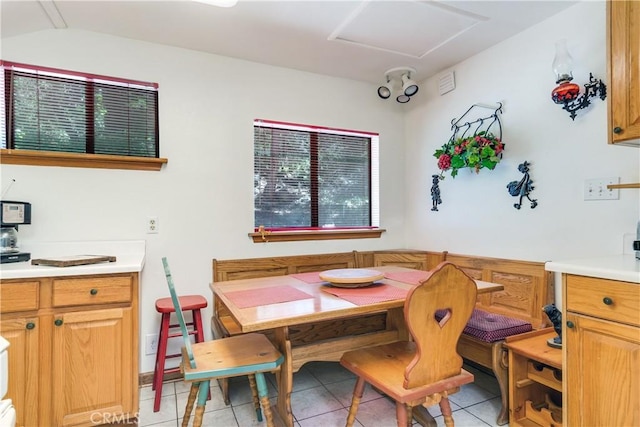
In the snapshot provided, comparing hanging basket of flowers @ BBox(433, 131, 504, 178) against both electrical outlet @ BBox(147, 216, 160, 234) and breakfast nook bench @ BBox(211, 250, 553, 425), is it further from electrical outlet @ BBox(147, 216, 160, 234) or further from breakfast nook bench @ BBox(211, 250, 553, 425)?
electrical outlet @ BBox(147, 216, 160, 234)

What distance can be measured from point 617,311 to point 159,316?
2.58m

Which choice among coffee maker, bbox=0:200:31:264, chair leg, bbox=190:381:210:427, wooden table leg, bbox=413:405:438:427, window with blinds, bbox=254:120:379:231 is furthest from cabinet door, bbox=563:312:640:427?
coffee maker, bbox=0:200:31:264

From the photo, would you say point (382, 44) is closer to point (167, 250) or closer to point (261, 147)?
point (261, 147)

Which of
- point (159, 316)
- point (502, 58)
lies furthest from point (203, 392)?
point (502, 58)

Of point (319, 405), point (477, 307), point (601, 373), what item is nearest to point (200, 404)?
point (319, 405)

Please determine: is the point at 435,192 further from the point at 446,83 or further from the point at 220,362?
the point at 220,362

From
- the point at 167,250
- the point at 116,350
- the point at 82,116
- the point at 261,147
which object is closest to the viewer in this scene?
the point at 116,350

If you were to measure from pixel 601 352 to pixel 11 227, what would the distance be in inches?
119

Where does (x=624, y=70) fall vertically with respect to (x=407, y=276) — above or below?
above

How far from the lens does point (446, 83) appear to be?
2.95m

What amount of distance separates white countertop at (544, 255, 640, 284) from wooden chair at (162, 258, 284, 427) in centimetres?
133

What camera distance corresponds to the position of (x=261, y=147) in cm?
288

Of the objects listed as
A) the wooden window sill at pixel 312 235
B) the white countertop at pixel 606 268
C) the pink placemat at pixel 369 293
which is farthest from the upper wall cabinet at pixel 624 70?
the wooden window sill at pixel 312 235

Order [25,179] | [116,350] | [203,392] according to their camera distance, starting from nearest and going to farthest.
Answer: [203,392]
[116,350]
[25,179]
